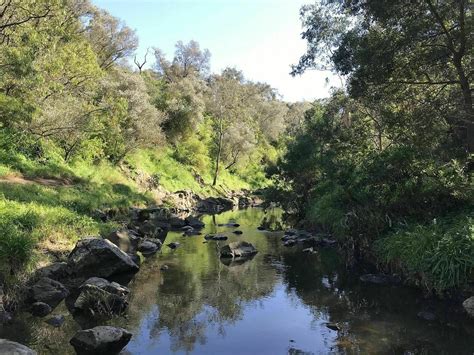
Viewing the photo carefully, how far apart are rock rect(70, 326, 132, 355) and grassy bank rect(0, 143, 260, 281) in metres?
4.32

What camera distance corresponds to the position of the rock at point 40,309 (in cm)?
1404

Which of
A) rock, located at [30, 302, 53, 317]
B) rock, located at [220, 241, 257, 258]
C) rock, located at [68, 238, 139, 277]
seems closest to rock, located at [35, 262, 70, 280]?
rock, located at [68, 238, 139, 277]

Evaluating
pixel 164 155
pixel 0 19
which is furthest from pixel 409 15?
pixel 164 155

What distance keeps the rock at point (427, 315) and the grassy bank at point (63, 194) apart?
13084 millimetres

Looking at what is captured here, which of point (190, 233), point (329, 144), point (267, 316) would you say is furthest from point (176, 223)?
point (267, 316)

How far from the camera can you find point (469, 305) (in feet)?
45.8

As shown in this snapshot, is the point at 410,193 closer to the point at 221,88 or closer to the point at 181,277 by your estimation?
the point at 181,277

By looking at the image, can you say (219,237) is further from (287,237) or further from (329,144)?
(329,144)

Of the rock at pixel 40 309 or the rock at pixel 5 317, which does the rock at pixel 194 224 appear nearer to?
the rock at pixel 40 309

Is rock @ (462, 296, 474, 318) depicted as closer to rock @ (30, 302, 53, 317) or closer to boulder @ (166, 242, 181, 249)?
rock @ (30, 302, 53, 317)

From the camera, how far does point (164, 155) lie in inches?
2327

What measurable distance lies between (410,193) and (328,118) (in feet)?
59.8

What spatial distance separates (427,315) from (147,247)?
50.9 feet

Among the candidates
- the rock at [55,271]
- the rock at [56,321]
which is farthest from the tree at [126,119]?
the rock at [56,321]
